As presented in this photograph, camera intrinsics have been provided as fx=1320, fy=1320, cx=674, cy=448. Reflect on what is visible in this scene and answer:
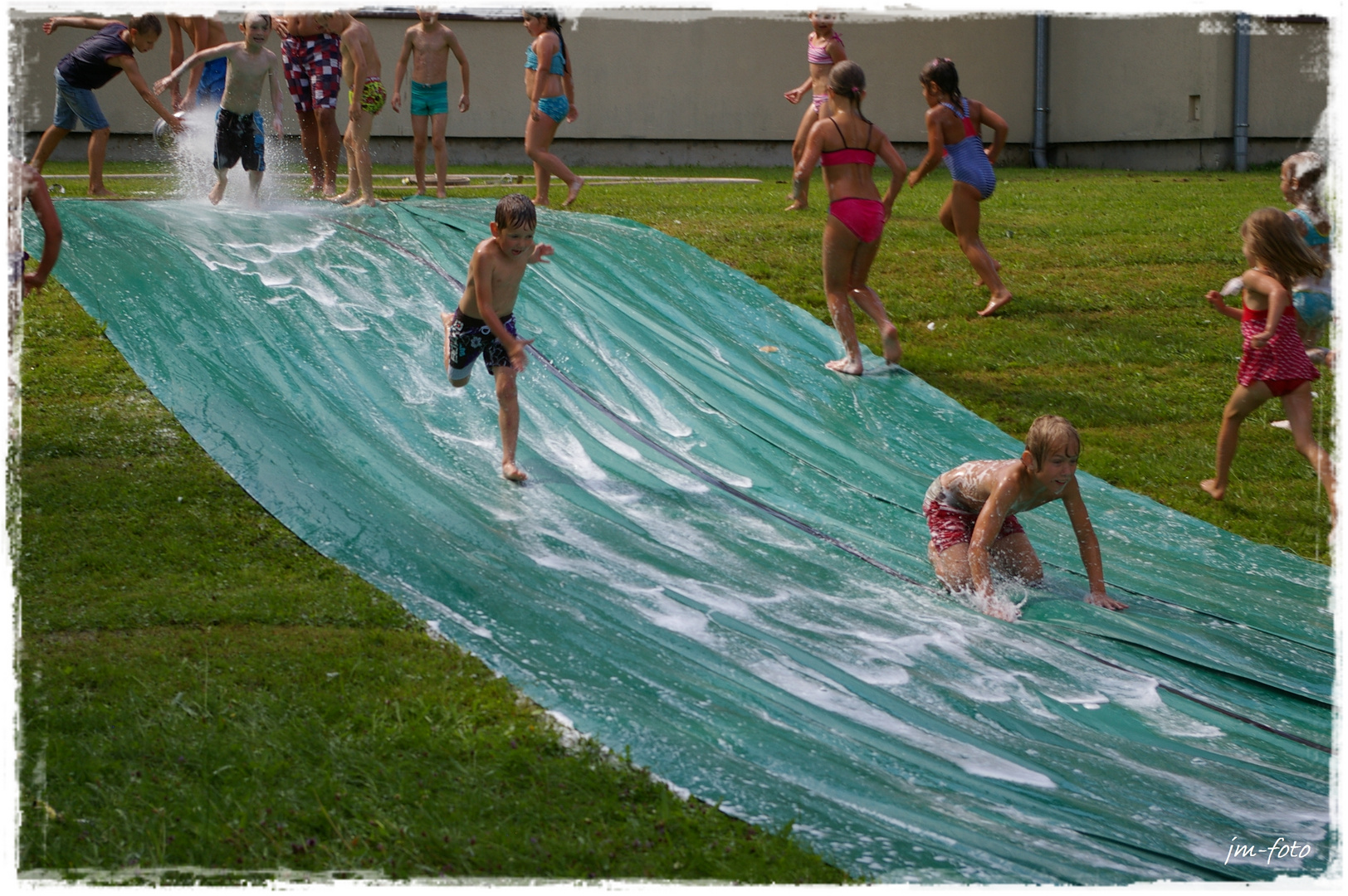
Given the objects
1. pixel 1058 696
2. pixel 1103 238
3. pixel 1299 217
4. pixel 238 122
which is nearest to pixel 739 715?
pixel 1058 696

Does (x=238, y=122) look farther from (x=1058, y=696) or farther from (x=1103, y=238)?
(x=1058, y=696)

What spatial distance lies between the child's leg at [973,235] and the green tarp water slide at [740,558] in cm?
137

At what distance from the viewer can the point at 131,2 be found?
11984mm

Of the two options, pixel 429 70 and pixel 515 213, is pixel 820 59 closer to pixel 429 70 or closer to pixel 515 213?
pixel 429 70

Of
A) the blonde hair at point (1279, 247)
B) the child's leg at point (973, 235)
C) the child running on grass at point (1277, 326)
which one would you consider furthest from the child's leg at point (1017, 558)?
the child's leg at point (973, 235)

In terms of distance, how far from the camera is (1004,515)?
5.23 metres

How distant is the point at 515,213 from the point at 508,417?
0.98m

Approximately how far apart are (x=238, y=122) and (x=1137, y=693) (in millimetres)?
8478

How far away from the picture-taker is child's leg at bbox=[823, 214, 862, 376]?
27.3ft

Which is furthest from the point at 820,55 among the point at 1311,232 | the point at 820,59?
the point at 1311,232

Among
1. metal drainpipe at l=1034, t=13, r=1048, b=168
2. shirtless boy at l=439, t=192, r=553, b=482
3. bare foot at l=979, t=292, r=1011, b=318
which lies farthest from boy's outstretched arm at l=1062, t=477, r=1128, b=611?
metal drainpipe at l=1034, t=13, r=1048, b=168

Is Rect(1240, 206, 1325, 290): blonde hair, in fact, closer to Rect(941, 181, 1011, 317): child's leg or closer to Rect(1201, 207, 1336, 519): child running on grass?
Rect(1201, 207, 1336, 519): child running on grass

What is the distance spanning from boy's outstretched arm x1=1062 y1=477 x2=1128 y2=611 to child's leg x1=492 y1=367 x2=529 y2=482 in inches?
101

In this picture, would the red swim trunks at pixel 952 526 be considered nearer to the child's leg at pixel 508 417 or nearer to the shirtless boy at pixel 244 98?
the child's leg at pixel 508 417
